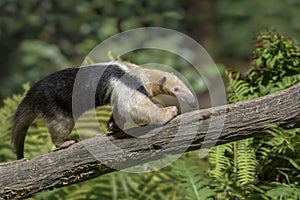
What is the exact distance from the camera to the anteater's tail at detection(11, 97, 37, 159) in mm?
3955

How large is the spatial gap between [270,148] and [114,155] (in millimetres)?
1152

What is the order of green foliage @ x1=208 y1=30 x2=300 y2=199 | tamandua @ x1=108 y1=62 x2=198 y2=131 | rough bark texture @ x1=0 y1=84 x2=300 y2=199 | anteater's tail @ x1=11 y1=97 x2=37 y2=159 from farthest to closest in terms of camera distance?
green foliage @ x1=208 y1=30 x2=300 y2=199 < anteater's tail @ x1=11 y1=97 x2=37 y2=159 < tamandua @ x1=108 y1=62 x2=198 y2=131 < rough bark texture @ x1=0 y1=84 x2=300 y2=199

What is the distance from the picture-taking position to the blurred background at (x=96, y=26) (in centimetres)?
886

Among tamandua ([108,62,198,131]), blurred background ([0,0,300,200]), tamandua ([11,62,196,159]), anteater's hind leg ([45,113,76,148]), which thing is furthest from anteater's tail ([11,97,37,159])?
blurred background ([0,0,300,200])

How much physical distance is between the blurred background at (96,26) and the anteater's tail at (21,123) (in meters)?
3.47

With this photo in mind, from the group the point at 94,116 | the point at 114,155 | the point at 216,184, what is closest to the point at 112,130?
the point at 114,155

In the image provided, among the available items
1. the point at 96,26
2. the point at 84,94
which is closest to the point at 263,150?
the point at 84,94

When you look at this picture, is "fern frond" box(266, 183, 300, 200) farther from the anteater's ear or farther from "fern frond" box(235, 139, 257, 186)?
the anteater's ear

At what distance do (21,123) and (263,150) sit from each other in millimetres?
1430

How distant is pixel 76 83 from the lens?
149 inches

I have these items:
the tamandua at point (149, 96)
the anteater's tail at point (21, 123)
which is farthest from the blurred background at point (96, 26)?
the tamandua at point (149, 96)

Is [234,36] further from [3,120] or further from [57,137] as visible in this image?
[57,137]

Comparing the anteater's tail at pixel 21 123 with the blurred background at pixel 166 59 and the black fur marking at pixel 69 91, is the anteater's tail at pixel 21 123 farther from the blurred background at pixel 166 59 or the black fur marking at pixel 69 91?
the blurred background at pixel 166 59

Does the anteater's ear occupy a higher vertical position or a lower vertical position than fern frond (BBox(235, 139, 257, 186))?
higher
